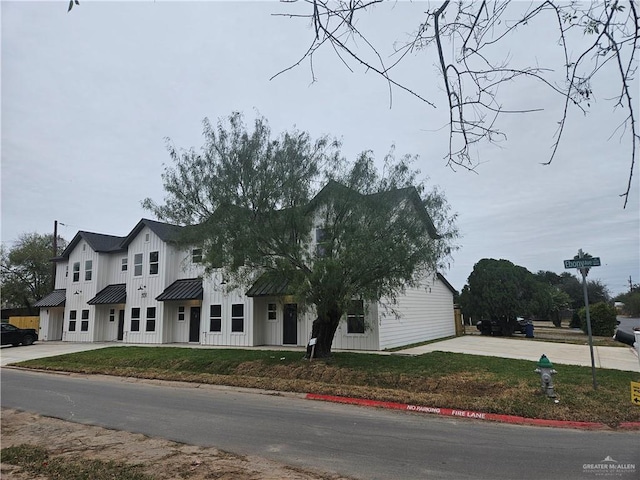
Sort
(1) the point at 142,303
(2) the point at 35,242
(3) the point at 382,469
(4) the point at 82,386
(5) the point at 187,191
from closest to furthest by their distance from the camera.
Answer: (3) the point at 382,469
(4) the point at 82,386
(5) the point at 187,191
(1) the point at 142,303
(2) the point at 35,242

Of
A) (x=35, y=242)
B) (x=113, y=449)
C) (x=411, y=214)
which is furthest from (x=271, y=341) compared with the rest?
(x=35, y=242)

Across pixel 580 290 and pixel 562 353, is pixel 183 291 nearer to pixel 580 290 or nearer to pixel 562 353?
pixel 562 353

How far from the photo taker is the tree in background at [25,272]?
4341cm

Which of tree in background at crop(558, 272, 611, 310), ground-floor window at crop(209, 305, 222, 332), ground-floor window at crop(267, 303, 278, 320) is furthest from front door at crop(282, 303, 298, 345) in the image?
tree in background at crop(558, 272, 611, 310)

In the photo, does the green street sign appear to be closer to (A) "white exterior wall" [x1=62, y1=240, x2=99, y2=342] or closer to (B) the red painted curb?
(B) the red painted curb

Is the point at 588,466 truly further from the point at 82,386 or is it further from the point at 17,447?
the point at 82,386

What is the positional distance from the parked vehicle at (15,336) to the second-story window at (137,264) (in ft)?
29.7

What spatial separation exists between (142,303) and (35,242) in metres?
27.6

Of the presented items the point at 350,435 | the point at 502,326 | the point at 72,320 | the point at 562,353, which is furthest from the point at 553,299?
the point at 72,320

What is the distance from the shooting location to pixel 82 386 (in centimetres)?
1317

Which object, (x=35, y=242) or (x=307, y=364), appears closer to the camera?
(x=307, y=364)

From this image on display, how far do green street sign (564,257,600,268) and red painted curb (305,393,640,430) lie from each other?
10.8 feet

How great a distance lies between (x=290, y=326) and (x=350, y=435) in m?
14.0

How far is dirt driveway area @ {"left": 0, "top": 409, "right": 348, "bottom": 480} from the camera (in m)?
5.28
